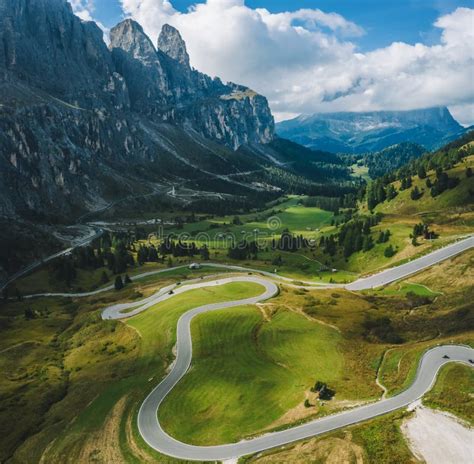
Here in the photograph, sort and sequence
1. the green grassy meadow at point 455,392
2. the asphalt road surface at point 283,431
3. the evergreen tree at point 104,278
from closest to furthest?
the green grassy meadow at point 455,392 → the asphalt road surface at point 283,431 → the evergreen tree at point 104,278

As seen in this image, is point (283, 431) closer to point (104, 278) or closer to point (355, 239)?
point (355, 239)

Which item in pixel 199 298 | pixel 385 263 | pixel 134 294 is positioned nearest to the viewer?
pixel 199 298

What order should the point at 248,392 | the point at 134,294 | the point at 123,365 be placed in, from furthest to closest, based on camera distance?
the point at 134,294, the point at 123,365, the point at 248,392

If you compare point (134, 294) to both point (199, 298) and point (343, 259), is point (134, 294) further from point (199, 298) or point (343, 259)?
point (343, 259)

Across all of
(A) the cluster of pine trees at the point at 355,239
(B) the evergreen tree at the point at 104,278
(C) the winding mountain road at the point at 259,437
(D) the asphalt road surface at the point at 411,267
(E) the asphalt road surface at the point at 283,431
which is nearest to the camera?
(E) the asphalt road surface at the point at 283,431

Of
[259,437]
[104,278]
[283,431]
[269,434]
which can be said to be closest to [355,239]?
[104,278]

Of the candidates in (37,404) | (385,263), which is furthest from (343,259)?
(37,404)

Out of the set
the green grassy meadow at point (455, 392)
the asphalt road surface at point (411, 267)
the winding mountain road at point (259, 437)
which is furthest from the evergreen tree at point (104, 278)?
the green grassy meadow at point (455, 392)

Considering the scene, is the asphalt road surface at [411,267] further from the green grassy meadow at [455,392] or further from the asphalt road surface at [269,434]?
the green grassy meadow at [455,392]

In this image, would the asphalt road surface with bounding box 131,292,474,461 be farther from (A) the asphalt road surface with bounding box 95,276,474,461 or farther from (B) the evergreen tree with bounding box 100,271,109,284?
(B) the evergreen tree with bounding box 100,271,109,284

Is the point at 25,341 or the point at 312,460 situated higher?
the point at 312,460

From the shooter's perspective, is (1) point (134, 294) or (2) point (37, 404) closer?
(2) point (37, 404)
